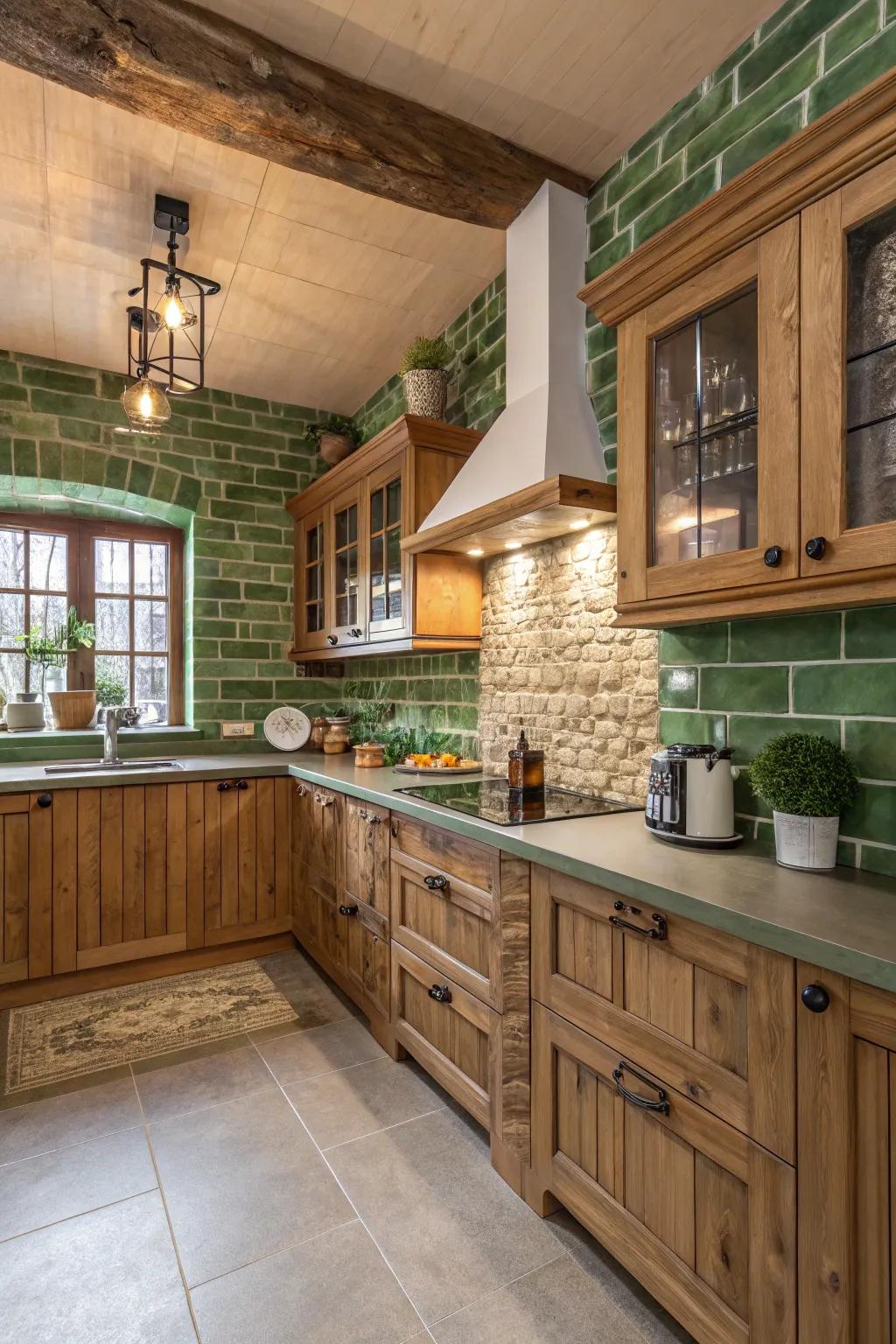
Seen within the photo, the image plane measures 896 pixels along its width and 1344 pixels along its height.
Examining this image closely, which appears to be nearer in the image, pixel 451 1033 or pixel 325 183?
pixel 451 1033

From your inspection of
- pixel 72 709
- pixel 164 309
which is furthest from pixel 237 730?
pixel 164 309

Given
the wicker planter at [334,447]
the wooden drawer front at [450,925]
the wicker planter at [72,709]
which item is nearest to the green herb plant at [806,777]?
the wooden drawer front at [450,925]

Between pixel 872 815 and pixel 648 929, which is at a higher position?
pixel 872 815

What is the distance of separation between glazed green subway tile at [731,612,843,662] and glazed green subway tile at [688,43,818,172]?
4.23ft

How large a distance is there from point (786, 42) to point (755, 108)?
134 mm

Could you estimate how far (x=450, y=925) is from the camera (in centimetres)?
206

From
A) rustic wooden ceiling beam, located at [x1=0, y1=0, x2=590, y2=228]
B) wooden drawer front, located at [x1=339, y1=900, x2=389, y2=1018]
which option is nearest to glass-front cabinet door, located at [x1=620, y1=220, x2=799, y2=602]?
rustic wooden ceiling beam, located at [x1=0, y1=0, x2=590, y2=228]

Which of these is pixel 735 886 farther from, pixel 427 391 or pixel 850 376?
pixel 427 391

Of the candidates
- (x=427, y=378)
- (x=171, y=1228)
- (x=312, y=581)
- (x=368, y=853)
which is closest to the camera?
(x=171, y=1228)

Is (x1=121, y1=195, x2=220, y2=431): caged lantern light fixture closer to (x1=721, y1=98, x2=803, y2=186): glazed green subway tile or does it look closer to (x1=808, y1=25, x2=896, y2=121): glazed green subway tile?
(x1=721, y1=98, x2=803, y2=186): glazed green subway tile

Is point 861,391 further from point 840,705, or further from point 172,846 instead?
point 172,846

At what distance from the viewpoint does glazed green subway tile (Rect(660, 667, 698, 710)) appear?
6.39 feet

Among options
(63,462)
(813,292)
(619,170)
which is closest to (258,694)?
(63,462)

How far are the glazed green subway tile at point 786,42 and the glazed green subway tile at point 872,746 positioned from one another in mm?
1614
